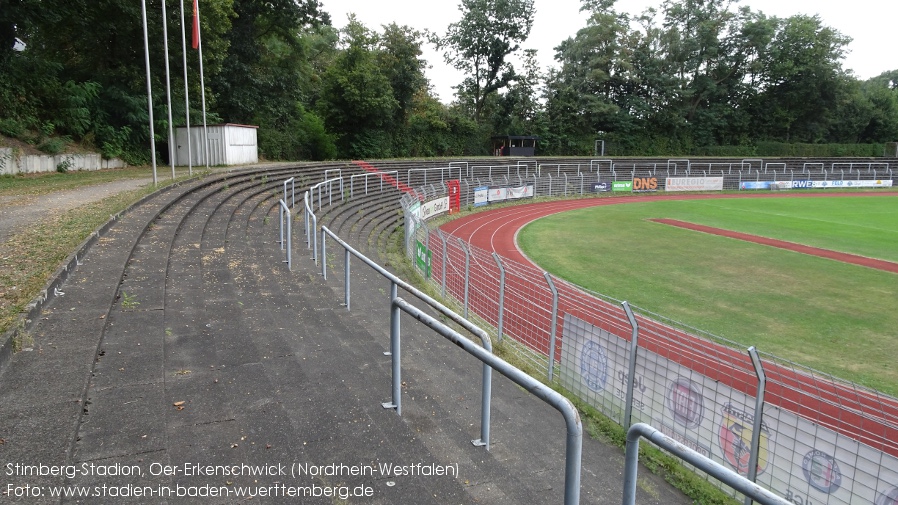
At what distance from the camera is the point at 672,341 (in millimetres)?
5695

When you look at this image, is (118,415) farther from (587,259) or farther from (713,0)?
(713,0)

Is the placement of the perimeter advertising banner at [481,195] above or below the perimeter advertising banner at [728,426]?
above

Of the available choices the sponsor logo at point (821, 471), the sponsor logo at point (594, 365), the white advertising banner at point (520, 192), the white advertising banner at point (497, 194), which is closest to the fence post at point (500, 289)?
the sponsor logo at point (594, 365)

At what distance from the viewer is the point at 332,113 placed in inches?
1721

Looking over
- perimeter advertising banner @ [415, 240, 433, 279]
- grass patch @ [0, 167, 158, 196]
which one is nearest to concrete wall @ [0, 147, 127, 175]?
grass patch @ [0, 167, 158, 196]

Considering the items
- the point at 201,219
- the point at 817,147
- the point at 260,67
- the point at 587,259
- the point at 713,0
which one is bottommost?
the point at 587,259

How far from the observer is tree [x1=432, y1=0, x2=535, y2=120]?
60.1 metres

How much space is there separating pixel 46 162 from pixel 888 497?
84.0 feet

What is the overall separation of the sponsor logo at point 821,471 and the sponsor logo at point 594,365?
2.25m

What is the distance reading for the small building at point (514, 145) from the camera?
54250 millimetres

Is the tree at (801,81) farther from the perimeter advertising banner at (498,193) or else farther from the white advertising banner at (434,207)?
the white advertising banner at (434,207)

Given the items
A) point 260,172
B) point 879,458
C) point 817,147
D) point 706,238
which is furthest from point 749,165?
point 879,458

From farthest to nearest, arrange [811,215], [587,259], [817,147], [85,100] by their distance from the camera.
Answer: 1. [817,147]
2. [811,215]
3. [85,100]
4. [587,259]

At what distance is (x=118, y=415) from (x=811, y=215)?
35.2 meters
